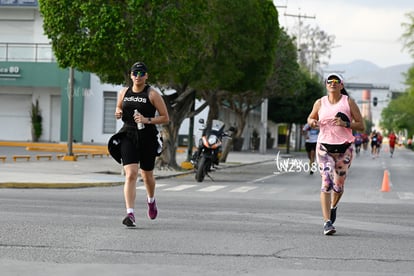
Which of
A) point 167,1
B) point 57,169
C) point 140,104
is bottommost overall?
point 57,169

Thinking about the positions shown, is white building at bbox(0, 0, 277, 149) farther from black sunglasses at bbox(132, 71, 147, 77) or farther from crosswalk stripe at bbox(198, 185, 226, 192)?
black sunglasses at bbox(132, 71, 147, 77)

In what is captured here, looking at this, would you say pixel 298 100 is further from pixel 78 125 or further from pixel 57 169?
pixel 57 169

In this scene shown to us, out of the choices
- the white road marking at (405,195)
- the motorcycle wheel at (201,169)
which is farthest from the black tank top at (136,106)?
the motorcycle wheel at (201,169)

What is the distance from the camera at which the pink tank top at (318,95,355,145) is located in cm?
1152

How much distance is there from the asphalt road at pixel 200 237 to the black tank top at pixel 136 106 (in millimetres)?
1391

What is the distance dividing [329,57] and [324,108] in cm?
8860

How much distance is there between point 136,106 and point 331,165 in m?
2.54

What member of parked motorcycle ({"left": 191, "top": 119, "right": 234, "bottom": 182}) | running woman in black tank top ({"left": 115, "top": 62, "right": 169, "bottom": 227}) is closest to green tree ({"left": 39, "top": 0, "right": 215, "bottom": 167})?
parked motorcycle ({"left": 191, "top": 119, "right": 234, "bottom": 182})

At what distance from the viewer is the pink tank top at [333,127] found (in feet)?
37.8

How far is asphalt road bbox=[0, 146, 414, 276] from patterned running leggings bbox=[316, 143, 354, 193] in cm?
68

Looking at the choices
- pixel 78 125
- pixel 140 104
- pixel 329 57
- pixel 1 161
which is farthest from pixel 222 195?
pixel 329 57

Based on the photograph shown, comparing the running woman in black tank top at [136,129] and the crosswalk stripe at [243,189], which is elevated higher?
the running woman in black tank top at [136,129]

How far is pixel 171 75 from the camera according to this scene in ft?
93.9

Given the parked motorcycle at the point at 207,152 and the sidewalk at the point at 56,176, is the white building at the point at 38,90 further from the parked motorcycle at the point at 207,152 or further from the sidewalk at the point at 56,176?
the parked motorcycle at the point at 207,152
